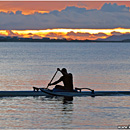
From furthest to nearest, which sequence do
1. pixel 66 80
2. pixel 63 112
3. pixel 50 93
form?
pixel 50 93
pixel 66 80
pixel 63 112

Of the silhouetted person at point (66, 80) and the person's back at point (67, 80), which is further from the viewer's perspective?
the person's back at point (67, 80)

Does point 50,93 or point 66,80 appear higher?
point 66,80

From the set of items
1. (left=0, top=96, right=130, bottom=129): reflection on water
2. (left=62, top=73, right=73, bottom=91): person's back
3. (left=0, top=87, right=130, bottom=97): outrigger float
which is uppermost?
(left=62, top=73, right=73, bottom=91): person's back

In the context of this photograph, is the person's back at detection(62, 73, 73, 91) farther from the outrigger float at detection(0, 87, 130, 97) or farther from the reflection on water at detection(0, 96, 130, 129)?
the reflection on water at detection(0, 96, 130, 129)

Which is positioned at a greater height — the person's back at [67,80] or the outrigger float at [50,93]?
the person's back at [67,80]

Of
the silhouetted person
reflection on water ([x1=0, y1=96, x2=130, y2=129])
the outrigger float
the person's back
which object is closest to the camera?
reflection on water ([x1=0, y1=96, x2=130, y2=129])

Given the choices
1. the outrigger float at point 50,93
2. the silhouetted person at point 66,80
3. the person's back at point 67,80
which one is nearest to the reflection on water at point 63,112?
the outrigger float at point 50,93

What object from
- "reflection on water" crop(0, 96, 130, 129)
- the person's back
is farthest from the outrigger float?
the person's back

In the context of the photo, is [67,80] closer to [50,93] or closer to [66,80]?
[66,80]

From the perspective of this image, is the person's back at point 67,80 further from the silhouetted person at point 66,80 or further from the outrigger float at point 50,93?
the outrigger float at point 50,93

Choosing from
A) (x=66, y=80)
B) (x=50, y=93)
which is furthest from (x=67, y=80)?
(x=50, y=93)

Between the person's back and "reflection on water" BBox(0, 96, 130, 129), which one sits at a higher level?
the person's back

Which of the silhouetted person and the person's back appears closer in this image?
the silhouetted person

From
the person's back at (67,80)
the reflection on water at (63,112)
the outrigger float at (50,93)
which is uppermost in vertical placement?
the person's back at (67,80)
